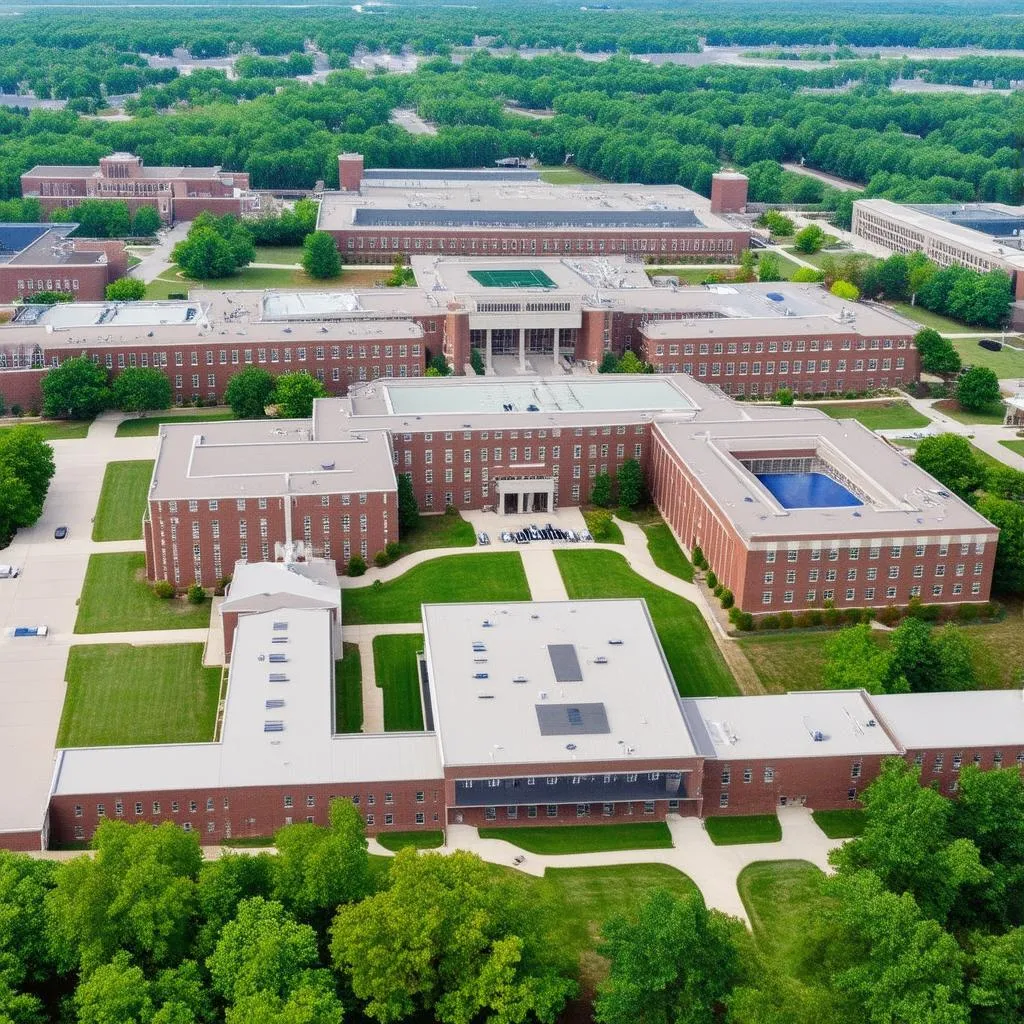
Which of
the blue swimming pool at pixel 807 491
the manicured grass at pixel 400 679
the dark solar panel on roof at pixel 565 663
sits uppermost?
the blue swimming pool at pixel 807 491

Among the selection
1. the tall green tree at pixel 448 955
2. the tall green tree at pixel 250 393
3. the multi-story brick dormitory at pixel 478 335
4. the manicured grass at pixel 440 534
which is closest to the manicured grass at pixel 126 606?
the manicured grass at pixel 440 534

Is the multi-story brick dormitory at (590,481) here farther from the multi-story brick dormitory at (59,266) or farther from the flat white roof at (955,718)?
the multi-story brick dormitory at (59,266)

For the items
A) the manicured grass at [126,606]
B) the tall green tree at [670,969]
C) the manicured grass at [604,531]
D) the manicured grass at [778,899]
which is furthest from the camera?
the manicured grass at [604,531]

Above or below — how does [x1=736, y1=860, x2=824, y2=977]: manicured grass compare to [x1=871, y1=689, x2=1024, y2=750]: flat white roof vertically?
below

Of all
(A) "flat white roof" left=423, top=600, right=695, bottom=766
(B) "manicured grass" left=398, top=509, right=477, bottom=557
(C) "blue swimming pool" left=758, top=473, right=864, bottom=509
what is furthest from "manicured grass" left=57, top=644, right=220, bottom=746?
(C) "blue swimming pool" left=758, top=473, right=864, bottom=509

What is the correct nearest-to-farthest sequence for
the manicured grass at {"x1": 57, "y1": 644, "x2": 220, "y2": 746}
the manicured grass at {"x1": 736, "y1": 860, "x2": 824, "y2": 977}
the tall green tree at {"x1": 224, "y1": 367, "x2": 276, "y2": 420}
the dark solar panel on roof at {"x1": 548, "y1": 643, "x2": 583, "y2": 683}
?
the manicured grass at {"x1": 736, "y1": 860, "x2": 824, "y2": 977}
the dark solar panel on roof at {"x1": 548, "y1": 643, "x2": 583, "y2": 683}
the manicured grass at {"x1": 57, "y1": 644, "x2": 220, "y2": 746}
the tall green tree at {"x1": 224, "y1": 367, "x2": 276, "y2": 420}

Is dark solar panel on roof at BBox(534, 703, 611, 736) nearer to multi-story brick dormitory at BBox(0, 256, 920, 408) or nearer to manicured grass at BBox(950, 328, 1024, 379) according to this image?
multi-story brick dormitory at BBox(0, 256, 920, 408)
